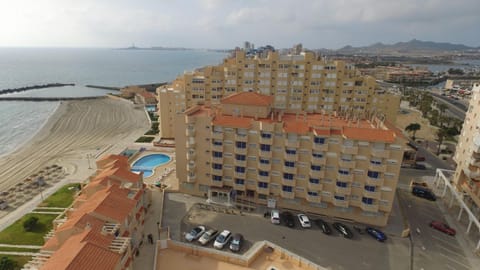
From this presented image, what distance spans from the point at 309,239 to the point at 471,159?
92.1 feet

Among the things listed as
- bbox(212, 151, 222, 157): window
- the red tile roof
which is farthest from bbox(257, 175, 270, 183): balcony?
the red tile roof

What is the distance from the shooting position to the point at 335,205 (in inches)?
1506

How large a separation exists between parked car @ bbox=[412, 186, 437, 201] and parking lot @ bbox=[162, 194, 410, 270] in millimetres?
14429

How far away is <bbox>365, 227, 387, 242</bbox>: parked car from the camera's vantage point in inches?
1375

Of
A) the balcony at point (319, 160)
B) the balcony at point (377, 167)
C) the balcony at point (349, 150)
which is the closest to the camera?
the balcony at point (377, 167)

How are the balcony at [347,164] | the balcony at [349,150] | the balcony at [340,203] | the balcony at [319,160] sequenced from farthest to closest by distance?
1. the balcony at [340,203]
2. the balcony at [319,160]
3. the balcony at [347,164]
4. the balcony at [349,150]

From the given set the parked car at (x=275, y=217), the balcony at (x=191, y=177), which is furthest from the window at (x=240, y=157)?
the parked car at (x=275, y=217)

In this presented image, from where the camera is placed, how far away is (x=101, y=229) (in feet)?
82.7

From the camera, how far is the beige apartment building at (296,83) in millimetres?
60750

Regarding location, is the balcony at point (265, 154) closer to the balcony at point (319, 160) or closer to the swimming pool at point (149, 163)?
the balcony at point (319, 160)

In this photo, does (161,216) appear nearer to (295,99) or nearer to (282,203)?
(282,203)

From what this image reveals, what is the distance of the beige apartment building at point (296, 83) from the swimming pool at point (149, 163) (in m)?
15.7

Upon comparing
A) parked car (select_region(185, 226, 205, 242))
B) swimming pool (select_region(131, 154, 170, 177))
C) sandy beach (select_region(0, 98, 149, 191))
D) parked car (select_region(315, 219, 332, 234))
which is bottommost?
sandy beach (select_region(0, 98, 149, 191))

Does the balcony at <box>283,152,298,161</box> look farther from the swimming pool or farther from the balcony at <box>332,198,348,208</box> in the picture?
the swimming pool
